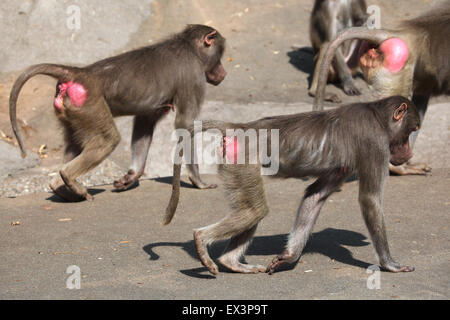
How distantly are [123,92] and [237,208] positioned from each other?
2688mm

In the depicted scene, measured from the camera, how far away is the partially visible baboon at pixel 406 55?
642 centimetres

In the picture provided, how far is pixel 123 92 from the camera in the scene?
6.80 meters

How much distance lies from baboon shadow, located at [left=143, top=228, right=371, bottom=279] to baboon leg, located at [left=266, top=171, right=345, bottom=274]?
221 mm

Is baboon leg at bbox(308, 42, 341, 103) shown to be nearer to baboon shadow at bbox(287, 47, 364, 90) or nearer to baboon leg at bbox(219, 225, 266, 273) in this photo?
baboon shadow at bbox(287, 47, 364, 90)

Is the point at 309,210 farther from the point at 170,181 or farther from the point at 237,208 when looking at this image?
the point at 170,181

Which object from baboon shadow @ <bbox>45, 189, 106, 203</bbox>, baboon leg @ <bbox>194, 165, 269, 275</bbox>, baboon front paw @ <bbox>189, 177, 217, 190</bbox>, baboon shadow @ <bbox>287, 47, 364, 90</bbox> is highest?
baboon shadow @ <bbox>287, 47, 364, 90</bbox>

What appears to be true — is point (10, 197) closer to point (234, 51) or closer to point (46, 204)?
point (46, 204)

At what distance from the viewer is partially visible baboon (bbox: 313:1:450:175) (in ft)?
21.1

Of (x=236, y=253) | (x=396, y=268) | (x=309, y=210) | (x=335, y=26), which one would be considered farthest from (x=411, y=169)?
(x=236, y=253)

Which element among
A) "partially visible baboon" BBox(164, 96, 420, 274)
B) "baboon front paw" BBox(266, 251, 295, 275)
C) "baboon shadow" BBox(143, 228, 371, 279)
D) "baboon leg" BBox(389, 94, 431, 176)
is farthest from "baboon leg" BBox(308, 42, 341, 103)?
"baboon front paw" BBox(266, 251, 295, 275)

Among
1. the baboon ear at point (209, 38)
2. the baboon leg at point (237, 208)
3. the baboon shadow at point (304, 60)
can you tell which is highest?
the baboon ear at point (209, 38)

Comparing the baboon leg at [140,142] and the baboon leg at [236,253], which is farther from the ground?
the baboon leg at [140,142]

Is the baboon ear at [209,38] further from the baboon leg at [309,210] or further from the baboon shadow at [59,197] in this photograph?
the baboon leg at [309,210]

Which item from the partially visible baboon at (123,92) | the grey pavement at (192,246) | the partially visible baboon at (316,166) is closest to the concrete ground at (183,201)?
the grey pavement at (192,246)
